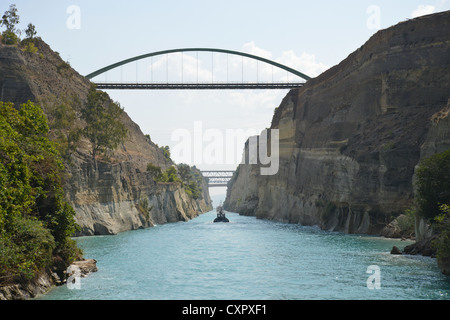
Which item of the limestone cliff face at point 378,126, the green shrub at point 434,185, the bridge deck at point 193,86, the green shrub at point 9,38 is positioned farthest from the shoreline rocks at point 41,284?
the bridge deck at point 193,86

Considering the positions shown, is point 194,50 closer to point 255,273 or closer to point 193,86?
point 193,86

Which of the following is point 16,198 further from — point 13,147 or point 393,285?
point 393,285

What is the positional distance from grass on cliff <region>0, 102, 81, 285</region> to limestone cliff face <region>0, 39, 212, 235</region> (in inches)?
1053

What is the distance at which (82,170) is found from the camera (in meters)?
55.8

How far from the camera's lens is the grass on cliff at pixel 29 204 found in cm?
1902

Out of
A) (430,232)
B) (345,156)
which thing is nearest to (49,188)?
(430,232)

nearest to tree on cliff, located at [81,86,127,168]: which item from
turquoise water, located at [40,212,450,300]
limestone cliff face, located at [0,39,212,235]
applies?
limestone cliff face, located at [0,39,212,235]

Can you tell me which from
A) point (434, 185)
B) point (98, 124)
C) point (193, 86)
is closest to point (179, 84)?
point (193, 86)

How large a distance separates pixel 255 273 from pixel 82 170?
3378 cm

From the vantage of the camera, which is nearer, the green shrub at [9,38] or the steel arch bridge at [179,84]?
the green shrub at [9,38]

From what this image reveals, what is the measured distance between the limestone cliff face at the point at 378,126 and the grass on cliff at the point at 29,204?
2791cm

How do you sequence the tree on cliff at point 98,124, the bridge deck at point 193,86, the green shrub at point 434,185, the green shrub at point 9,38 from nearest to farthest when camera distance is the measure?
the green shrub at point 434,185
the green shrub at point 9,38
the tree on cliff at point 98,124
the bridge deck at point 193,86

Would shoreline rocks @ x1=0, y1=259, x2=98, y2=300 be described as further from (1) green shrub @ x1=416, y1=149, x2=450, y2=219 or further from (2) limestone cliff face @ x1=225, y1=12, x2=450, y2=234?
(2) limestone cliff face @ x1=225, y1=12, x2=450, y2=234

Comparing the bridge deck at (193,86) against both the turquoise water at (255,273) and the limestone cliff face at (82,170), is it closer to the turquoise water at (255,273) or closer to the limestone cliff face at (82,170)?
the limestone cliff face at (82,170)
